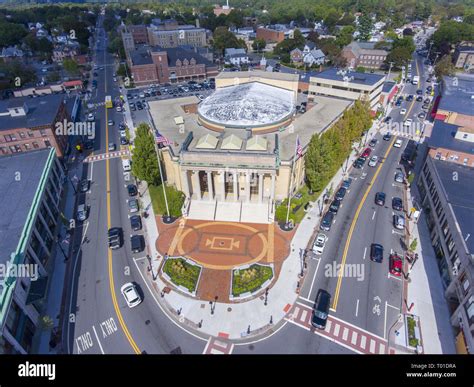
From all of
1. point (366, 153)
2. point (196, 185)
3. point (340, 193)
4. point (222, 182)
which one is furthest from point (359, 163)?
point (196, 185)

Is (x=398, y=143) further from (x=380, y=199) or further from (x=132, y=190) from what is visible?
(x=132, y=190)

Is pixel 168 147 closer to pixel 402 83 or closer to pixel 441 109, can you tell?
pixel 441 109

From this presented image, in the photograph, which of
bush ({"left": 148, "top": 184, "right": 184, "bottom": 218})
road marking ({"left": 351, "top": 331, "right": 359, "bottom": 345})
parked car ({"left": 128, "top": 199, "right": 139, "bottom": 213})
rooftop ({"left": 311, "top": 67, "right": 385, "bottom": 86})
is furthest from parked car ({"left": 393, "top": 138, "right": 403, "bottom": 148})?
parked car ({"left": 128, "top": 199, "right": 139, "bottom": 213})

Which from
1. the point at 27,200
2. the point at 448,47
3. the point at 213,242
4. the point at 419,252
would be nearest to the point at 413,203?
the point at 419,252

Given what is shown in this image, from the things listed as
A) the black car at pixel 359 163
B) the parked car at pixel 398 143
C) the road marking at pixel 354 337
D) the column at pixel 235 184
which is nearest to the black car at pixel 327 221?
the column at pixel 235 184

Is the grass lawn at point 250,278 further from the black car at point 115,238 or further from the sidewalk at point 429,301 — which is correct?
the black car at point 115,238

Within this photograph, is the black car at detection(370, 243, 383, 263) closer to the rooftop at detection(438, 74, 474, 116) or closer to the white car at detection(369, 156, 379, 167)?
the white car at detection(369, 156, 379, 167)
